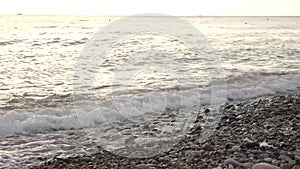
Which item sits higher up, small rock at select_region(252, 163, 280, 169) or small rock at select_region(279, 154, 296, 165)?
small rock at select_region(252, 163, 280, 169)

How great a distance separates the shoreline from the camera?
5133mm

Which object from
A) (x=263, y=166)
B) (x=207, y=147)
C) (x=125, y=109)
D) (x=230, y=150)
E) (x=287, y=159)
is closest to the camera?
(x=263, y=166)

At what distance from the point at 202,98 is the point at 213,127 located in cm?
320

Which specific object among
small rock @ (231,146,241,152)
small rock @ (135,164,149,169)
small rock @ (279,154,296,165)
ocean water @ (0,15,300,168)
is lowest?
ocean water @ (0,15,300,168)

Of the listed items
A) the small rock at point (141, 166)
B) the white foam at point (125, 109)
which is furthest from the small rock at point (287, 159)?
the white foam at point (125, 109)

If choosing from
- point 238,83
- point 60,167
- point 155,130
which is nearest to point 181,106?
point 155,130

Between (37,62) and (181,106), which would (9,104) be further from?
(37,62)

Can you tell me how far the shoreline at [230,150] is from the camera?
16.8 ft

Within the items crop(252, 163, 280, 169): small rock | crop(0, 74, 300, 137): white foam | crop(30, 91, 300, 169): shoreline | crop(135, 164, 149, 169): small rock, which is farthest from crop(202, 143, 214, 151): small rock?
crop(0, 74, 300, 137): white foam

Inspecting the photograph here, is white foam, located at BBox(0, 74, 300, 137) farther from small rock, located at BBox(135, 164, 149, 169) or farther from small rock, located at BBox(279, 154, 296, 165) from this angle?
small rock, located at BBox(279, 154, 296, 165)

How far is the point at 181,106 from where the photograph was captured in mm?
9742

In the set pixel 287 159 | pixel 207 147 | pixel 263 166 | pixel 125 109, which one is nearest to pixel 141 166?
pixel 207 147

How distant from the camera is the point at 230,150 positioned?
18.4ft

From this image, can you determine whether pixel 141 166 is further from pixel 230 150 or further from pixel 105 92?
pixel 105 92
